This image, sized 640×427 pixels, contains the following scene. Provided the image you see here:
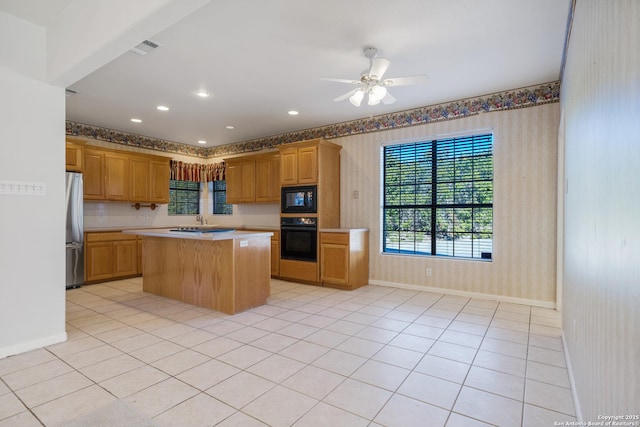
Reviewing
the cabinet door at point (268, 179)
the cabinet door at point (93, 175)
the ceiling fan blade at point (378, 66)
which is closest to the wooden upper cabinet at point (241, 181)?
the cabinet door at point (268, 179)

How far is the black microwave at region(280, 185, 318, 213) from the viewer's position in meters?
5.36

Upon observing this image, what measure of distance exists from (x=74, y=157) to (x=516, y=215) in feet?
21.5

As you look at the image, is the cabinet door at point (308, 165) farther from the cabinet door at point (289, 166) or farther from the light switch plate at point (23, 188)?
the light switch plate at point (23, 188)

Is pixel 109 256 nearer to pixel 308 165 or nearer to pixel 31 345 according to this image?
pixel 31 345

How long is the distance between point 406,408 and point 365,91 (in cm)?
278

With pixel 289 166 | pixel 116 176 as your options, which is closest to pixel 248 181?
pixel 289 166

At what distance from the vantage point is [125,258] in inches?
227

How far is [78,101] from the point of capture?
456cm

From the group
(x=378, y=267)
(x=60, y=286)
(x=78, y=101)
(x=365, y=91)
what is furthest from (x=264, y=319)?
(x=78, y=101)

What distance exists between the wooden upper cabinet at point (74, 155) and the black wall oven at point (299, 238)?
3.38m

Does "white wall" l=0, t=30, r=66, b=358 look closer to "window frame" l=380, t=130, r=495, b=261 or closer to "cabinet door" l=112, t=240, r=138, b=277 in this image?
"cabinet door" l=112, t=240, r=138, b=277

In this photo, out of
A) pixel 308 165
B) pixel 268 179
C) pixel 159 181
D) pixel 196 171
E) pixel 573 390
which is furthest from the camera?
pixel 196 171

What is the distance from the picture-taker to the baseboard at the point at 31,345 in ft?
8.63

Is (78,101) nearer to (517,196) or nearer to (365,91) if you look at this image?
(365,91)
